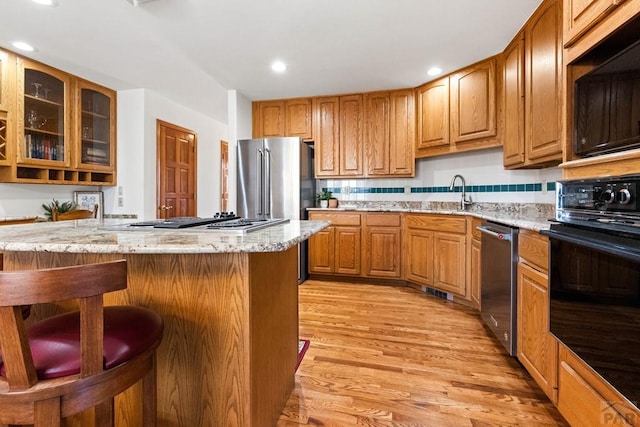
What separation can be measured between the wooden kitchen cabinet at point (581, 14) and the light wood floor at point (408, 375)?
171 centimetres

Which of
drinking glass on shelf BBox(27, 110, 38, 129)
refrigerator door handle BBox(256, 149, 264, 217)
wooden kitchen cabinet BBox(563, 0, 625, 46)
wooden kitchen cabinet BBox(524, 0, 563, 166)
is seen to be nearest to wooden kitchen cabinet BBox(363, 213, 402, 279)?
refrigerator door handle BBox(256, 149, 264, 217)

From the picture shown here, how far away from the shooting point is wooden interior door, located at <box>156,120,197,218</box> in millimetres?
4035

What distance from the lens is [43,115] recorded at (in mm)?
3029

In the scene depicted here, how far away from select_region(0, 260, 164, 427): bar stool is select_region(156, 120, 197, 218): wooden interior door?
11.5 ft

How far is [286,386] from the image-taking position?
153 centimetres

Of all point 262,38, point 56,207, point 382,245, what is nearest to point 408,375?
point 382,245

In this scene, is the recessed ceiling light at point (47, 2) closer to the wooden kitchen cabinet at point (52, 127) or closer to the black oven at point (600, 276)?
the wooden kitchen cabinet at point (52, 127)

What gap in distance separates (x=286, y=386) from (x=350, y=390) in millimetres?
355

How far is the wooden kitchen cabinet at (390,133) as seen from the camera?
3.69 meters

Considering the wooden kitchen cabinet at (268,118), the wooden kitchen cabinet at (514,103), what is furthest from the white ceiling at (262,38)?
the wooden kitchen cabinet at (268,118)

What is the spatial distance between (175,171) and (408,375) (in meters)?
3.90

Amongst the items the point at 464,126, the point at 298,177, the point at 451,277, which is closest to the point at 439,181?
the point at 464,126

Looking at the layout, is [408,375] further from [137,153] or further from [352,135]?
[137,153]

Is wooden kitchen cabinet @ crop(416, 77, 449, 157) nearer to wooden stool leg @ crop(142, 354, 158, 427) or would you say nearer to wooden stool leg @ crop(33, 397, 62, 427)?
wooden stool leg @ crop(142, 354, 158, 427)
